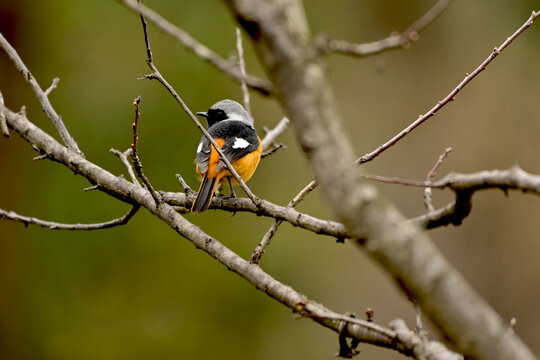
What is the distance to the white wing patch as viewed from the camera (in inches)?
185

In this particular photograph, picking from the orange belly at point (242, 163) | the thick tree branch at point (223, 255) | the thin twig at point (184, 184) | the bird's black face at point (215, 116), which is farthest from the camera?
the bird's black face at point (215, 116)

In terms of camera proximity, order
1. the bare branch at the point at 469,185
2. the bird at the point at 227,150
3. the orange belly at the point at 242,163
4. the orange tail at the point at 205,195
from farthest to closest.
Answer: the orange belly at the point at 242,163 → the bird at the point at 227,150 → the orange tail at the point at 205,195 → the bare branch at the point at 469,185

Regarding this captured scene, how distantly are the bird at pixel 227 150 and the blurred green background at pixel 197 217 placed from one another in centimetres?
385

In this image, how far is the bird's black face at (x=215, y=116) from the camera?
572cm

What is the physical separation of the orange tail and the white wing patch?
53 centimetres

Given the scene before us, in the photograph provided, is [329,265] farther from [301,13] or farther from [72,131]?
[301,13]

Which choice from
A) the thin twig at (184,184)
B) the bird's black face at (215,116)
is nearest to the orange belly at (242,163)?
the bird's black face at (215,116)

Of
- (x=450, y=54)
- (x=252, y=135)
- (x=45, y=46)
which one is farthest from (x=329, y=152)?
(x=450, y=54)

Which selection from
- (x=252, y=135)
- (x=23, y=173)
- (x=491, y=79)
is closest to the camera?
(x=252, y=135)

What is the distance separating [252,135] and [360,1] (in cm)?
815

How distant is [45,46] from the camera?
1014 cm

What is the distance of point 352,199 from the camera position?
1.19 meters

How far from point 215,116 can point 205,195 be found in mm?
2212

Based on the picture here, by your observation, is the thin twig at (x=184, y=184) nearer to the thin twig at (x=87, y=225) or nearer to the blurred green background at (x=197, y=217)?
the thin twig at (x=87, y=225)
